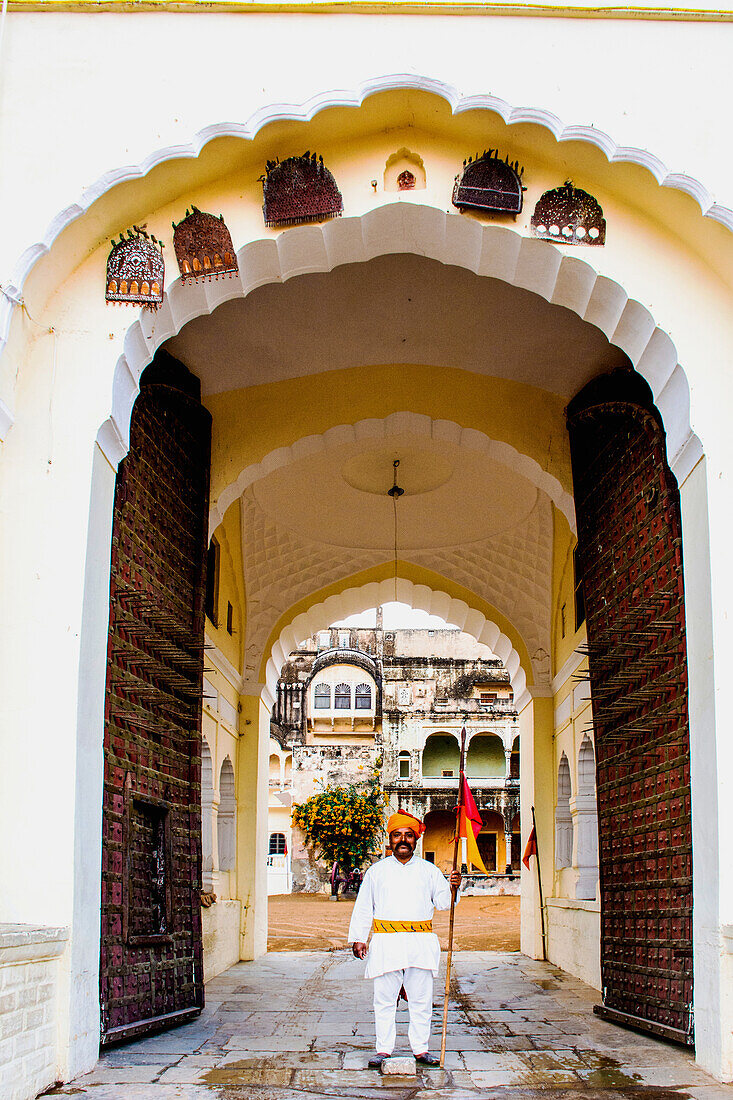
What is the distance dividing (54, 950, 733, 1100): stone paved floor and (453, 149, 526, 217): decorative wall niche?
4.39 m

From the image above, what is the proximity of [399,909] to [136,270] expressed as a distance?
366cm

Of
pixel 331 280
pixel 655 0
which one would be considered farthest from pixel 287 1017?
pixel 655 0

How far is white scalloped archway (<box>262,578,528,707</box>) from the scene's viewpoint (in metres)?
13.1

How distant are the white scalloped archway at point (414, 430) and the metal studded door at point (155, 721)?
972mm

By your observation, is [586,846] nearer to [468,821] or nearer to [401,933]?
[468,821]

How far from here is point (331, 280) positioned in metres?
7.65

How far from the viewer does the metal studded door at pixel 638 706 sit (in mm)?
5723

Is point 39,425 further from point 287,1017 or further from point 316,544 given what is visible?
point 316,544

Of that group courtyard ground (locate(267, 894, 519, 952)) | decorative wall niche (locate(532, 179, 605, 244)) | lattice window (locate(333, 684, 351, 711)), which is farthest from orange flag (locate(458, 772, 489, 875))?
lattice window (locate(333, 684, 351, 711))

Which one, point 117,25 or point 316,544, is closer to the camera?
point 117,25

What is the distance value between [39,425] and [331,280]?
3049 millimetres

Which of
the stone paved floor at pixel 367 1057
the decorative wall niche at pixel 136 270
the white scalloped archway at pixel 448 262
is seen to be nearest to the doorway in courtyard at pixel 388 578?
the stone paved floor at pixel 367 1057

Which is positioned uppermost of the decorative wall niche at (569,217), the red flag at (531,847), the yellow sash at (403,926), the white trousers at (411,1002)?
the decorative wall niche at (569,217)

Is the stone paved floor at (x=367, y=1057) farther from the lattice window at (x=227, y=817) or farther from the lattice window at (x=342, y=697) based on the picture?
the lattice window at (x=342, y=697)
